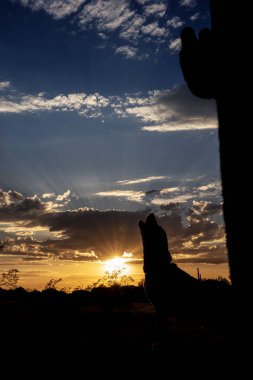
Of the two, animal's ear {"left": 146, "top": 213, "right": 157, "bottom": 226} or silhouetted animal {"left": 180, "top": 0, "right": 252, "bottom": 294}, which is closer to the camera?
silhouetted animal {"left": 180, "top": 0, "right": 252, "bottom": 294}

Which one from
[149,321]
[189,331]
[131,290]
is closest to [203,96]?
[189,331]

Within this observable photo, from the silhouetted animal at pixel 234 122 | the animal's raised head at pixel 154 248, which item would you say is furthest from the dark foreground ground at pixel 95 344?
the silhouetted animal at pixel 234 122

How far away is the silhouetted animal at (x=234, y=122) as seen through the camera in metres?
2.17

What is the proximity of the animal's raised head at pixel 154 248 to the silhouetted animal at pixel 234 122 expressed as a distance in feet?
3.52

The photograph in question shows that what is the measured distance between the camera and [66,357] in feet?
37.3

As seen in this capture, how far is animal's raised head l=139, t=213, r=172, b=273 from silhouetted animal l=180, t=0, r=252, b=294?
3.52ft

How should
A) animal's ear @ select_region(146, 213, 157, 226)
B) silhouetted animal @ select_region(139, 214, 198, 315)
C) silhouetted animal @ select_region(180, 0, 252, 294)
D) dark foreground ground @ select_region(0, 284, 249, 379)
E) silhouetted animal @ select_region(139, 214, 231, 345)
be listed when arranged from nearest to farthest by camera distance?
silhouetted animal @ select_region(180, 0, 252, 294) < silhouetted animal @ select_region(139, 214, 231, 345) < silhouetted animal @ select_region(139, 214, 198, 315) < animal's ear @ select_region(146, 213, 157, 226) < dark foreground ground @ select_region(0, 284, 249, 379)

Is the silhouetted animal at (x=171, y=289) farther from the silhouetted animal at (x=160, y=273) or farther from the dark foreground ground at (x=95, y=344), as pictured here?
the dark foreground ground at (x=95, y=344)

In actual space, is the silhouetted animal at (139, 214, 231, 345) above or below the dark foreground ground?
above

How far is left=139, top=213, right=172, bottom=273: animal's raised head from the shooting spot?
3312 mm

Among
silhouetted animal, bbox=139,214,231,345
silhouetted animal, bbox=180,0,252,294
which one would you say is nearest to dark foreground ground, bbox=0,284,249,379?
silhouetted animal, bbox=139,214,231,345

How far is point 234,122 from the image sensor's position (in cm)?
223

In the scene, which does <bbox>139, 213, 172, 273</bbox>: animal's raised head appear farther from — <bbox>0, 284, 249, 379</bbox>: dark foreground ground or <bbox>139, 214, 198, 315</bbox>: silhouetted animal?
<bbox>0, 284, 249, 379</bbox>: dark foreground ground

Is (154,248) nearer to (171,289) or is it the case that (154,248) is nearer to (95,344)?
(171,289)
